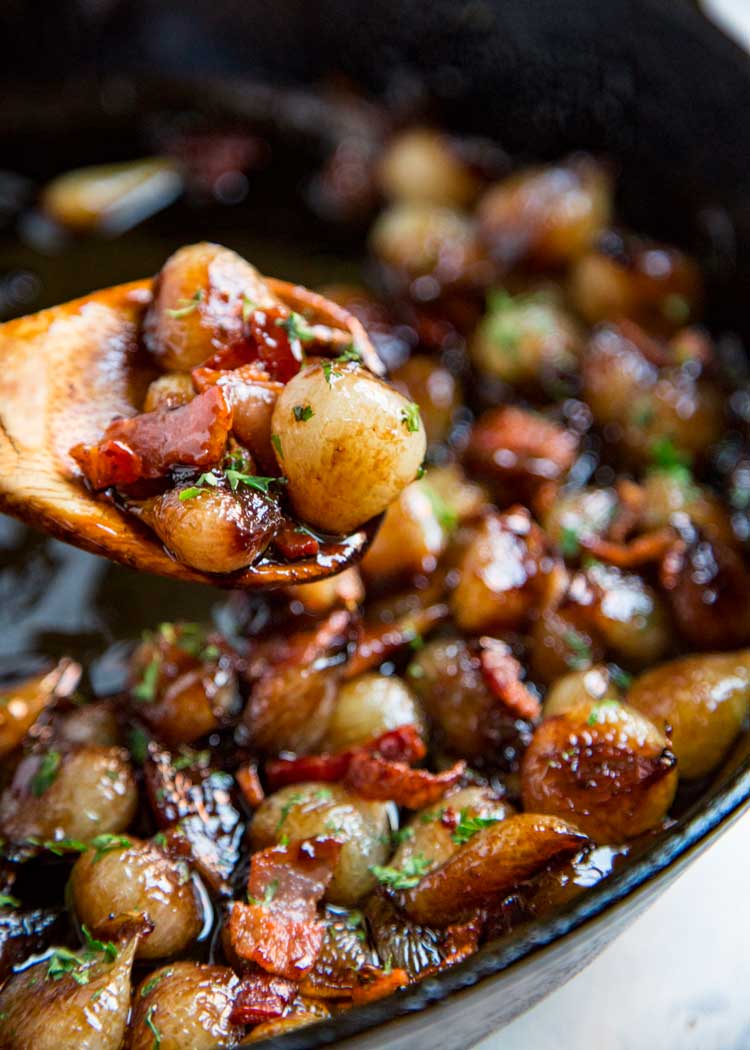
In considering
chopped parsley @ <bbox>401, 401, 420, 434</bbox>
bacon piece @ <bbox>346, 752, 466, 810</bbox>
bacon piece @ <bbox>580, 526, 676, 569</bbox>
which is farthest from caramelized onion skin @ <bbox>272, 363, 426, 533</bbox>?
bacon piece @ <bbox>580, 526, 676, 569</bbox>

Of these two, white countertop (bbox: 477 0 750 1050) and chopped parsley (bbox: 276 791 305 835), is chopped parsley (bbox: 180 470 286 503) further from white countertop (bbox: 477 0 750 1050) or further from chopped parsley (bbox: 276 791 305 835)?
white countertop (bbox: 477 0 750 1050)

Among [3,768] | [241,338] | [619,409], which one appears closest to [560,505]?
[619,409]

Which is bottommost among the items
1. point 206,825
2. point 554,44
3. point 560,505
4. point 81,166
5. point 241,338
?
point 81,166

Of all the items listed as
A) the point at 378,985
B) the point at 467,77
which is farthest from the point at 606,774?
the point at 467,77

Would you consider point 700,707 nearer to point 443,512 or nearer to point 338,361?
point 443,512

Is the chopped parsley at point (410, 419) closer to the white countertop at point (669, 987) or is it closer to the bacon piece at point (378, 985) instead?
the bacon piece at point (378, 985)

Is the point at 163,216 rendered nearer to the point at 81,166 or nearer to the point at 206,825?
the point at 81,166

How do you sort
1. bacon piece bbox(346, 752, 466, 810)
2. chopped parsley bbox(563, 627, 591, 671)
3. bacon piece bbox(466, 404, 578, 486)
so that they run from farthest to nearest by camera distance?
1. bacon piece bbox(466, 404, 578, 486)
2. chopped parsley bbox(563, 627, 591, 671)
3. bacon piece bbox(346, 752, 466, 810)
